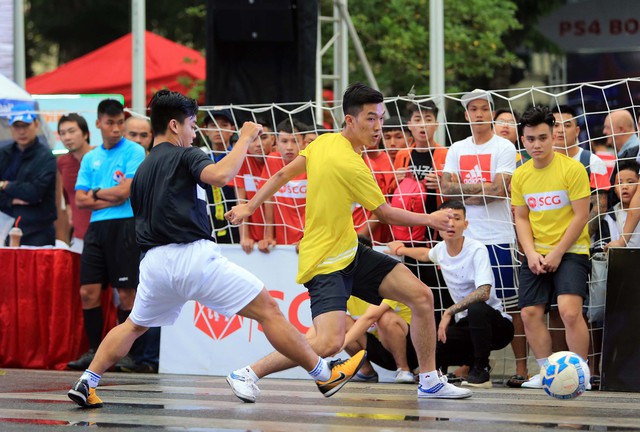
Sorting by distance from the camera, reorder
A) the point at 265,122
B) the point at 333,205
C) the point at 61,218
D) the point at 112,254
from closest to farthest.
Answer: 1. the point at 333,205
2. the point at 112,254
3. the point at 265,122
4. the point at 61,218

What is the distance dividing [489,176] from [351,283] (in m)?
2.93

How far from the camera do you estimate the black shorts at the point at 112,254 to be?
40.7ft

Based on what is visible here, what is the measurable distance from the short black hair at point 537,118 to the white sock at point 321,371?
3.20 metres

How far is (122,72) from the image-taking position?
23.1 metres

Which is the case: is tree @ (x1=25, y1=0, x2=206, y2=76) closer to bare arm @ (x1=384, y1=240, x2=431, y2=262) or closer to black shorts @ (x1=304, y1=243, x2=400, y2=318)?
bare arm @ (x1=384, y1=240, x2=431, y2=262)

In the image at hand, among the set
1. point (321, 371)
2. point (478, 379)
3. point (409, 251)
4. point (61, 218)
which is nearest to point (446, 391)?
point (321, 371)

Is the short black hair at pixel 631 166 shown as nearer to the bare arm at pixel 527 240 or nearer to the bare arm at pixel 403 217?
the bare arm at pixel 527 240

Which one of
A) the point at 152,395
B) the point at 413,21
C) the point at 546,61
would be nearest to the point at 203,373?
the point at 152,395

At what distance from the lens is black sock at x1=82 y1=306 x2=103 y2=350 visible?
41.5 ft

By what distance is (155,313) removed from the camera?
28.0ft

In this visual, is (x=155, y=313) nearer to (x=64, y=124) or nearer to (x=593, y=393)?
(x=593, y=393)

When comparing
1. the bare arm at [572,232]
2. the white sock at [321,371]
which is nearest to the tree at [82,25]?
the bare arm at [572,232]

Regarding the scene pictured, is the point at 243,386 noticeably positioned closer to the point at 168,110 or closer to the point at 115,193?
the point at 168,110

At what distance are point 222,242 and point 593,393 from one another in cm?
446
